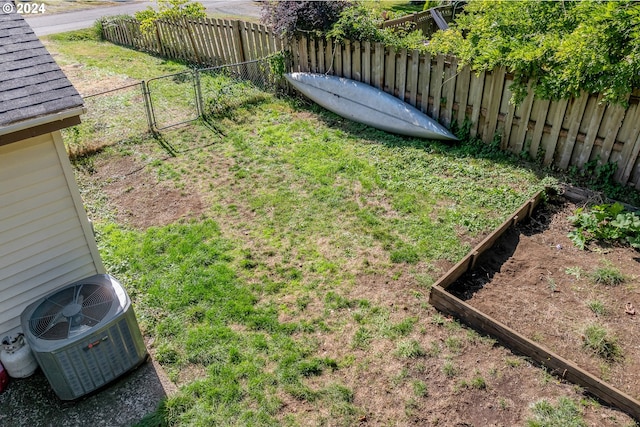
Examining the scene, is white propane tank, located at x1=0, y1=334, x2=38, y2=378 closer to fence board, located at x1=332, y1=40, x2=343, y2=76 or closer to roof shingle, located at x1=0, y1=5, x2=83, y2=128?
roof shingle, located at x1=0, y1=5, x2=83, y2=128

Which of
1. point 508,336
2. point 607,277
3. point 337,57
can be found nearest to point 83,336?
point 508,336

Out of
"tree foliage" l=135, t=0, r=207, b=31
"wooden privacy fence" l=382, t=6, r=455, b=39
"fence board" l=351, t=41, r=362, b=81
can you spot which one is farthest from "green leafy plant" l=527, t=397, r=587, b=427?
"tree foliage" l=135, t=0, r=207, b=31

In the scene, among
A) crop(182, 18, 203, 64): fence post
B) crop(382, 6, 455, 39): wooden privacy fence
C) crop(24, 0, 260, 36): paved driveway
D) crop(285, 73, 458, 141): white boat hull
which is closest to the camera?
crop(285, 73, 458, 141): white boat hull

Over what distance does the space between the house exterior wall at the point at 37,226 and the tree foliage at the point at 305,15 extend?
254 inches

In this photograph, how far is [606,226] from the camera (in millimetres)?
5684

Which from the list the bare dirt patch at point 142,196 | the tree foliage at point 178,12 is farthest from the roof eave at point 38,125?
the tree foliage at point 178,12

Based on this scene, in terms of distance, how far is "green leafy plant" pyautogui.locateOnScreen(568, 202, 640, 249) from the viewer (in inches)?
217

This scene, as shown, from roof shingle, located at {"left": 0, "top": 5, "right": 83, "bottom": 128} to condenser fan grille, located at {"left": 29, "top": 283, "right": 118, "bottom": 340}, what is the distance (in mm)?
1601

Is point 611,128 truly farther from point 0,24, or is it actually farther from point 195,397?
point 0,24

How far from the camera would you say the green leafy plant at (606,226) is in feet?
18.1

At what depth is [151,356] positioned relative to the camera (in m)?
4.55

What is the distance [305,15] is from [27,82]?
660 centimetres

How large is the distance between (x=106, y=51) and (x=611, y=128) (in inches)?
577

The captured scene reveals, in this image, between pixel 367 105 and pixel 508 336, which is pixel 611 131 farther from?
pixel 367 105
